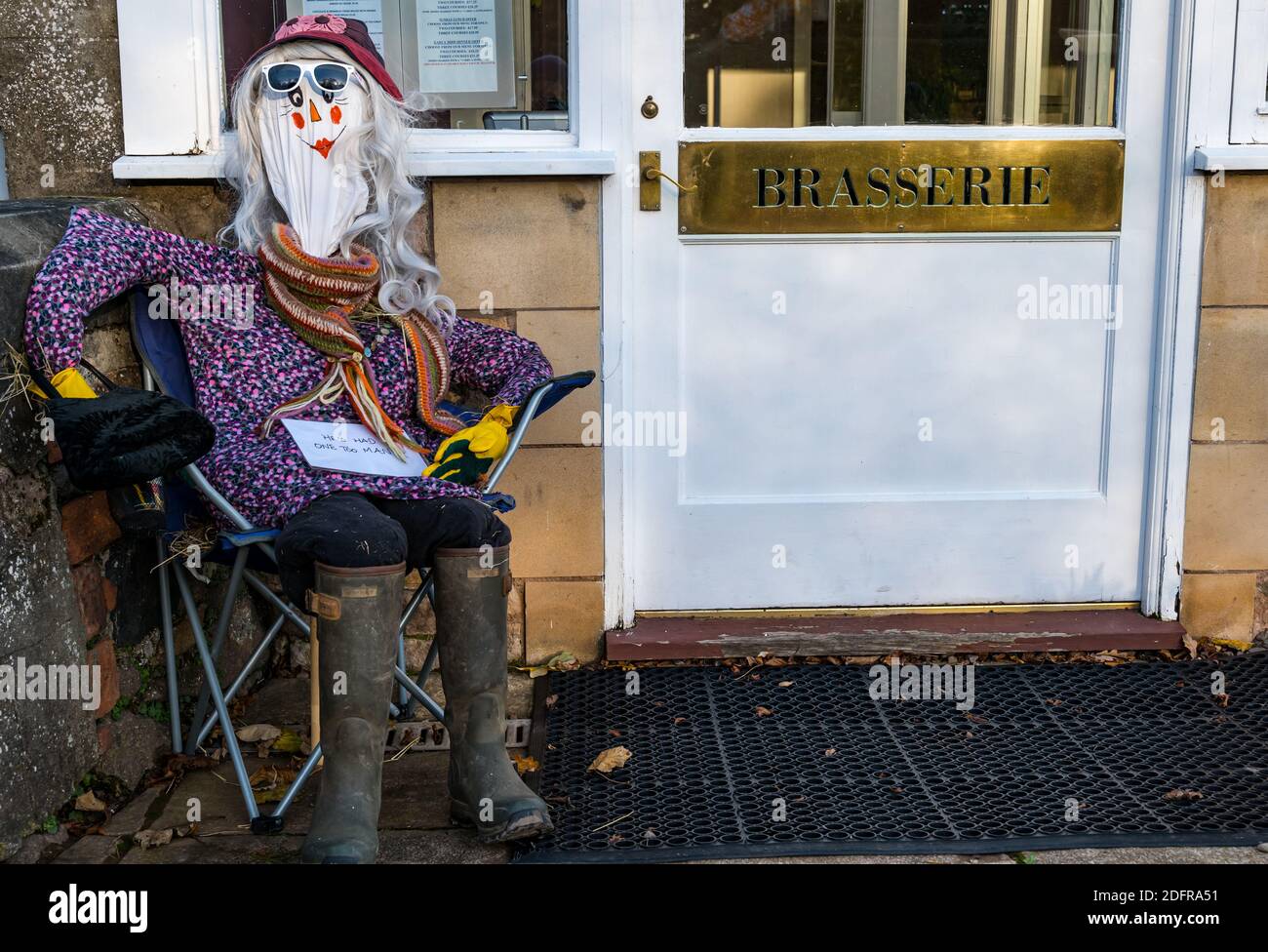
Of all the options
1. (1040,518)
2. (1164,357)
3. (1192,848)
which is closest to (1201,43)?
(1164,357)

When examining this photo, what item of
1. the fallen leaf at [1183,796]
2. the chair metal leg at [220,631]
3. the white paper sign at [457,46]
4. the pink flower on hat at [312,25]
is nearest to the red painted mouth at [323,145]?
the pink flower on hat at [312,25]

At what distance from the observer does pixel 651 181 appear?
3.56 meters

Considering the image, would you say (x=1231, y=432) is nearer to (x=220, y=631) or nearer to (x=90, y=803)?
(x=220, y=631)

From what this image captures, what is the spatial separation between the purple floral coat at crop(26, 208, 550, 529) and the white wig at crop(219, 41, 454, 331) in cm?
9

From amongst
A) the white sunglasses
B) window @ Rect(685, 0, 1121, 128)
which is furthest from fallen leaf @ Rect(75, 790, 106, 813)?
window @ Rect(685, 0, 1121, 128)

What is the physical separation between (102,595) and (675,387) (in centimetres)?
157

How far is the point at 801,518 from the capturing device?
3734 millimetres

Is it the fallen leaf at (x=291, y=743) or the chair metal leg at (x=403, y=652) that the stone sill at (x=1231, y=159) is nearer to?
the chair metal leg at (x=403, y=652)

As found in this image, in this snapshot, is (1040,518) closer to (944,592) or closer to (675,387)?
(944,592)

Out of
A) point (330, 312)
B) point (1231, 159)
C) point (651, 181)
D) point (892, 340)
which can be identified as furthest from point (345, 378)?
point (1231, 159)

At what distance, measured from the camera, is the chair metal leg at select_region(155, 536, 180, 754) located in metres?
3.01

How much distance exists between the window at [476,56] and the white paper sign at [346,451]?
3.38ft

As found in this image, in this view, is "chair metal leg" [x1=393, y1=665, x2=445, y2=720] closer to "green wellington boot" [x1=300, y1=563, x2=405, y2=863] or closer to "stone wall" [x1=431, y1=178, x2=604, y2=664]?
"green wellington boot" [x1=300, y1=563, x2=405, y2=863]

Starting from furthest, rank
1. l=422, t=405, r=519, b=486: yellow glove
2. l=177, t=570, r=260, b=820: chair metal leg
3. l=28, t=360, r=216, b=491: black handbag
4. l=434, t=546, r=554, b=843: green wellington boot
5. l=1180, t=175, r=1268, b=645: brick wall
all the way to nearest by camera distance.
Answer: l=1180, t=175, r=1268, b=645: brick wall < l=422, t=405, r=519, b=486: yellow glove < l=177, t=570, r=260, b=820: chair metal leg < l=434, t=546, r=554, b=843: green wellington boot < l=28, t=360, r=216, b=491: black handbag
